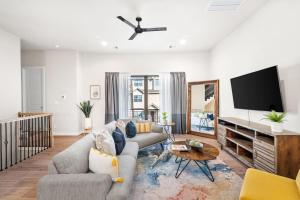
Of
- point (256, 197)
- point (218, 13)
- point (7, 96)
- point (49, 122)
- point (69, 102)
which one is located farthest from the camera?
point (69, 102)

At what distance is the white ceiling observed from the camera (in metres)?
2.91

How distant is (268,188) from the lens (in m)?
1.65

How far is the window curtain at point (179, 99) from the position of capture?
5.77m

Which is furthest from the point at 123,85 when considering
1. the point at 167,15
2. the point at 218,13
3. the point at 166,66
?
the point at 218,13

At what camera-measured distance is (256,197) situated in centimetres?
153

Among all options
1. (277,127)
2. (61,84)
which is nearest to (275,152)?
(277,127)

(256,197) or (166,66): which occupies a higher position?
(166,66)

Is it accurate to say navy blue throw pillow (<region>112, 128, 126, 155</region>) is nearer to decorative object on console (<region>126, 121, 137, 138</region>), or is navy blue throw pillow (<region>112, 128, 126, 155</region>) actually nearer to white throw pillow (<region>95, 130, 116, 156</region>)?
white throw pillow (<region>95, 130, 116, 156</region>)

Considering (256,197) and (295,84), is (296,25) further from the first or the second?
(256,197)

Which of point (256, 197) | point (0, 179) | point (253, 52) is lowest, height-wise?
point (0, 179)

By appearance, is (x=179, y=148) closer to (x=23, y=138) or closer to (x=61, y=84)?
(x=23, y=138)

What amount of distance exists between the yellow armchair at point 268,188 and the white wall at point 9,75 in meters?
5.07

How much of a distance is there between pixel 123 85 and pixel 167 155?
10.4ft

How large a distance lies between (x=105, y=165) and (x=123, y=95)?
417 cm
